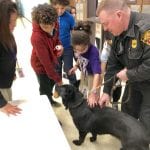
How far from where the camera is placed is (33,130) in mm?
1324

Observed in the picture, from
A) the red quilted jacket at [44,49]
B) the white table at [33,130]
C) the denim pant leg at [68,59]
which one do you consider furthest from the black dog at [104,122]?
the denim pant leg at [68,59]

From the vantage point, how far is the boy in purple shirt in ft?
6.42

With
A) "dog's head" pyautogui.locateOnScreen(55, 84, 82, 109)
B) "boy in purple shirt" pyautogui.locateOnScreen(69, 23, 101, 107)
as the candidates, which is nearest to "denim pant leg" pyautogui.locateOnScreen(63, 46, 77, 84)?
"boy in purple shirt" pyautogui.locateOnScreen(69, 23, 101, 107)

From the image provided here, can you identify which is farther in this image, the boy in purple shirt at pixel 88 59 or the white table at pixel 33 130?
the boy in purple shirt at pixel 88 59

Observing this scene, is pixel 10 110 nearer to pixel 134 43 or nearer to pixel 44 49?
pixel 44 49

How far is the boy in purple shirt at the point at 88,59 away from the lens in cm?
196

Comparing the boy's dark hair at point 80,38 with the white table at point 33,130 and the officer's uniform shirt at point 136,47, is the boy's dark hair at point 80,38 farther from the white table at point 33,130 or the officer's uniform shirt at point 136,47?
the white table at point 33,130

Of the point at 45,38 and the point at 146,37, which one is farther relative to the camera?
the point at 45,38

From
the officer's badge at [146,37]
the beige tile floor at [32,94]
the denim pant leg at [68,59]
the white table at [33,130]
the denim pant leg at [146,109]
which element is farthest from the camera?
the denim pant leg at [68,59]

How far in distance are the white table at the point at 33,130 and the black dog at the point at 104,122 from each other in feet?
1.08

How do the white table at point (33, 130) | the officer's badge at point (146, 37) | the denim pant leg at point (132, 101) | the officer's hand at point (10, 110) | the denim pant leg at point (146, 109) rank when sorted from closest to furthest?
the white table at point (33, 130)
the officer's badge at point (146, 37)
the officer's hand at point (10, 110)
the denim pant leg at point (146, 109)
the denim pant leg at point (132, 101)

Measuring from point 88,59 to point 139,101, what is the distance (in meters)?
0.55

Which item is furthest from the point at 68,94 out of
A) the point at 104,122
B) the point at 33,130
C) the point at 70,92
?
the point at 33,130

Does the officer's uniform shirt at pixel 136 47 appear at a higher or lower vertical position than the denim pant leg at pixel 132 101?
higher
